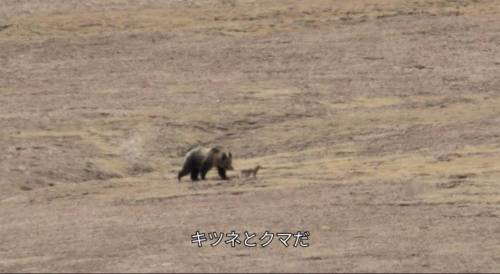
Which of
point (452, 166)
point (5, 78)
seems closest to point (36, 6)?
point (5, 78)

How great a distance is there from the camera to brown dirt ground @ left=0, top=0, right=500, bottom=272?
18359 mm

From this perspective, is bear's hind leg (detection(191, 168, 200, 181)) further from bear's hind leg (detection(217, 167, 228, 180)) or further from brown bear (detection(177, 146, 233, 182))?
bear's hind leg (detection(217, 167, 228, 180))

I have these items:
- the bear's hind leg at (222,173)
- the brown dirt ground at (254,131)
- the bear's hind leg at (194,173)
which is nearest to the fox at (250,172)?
the brown dirt ground at (254,131)

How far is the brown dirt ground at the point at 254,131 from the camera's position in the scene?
1836 cm

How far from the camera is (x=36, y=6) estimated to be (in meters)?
Answer: 45.8

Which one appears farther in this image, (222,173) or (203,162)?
(222,173)

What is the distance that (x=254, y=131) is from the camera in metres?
31.3

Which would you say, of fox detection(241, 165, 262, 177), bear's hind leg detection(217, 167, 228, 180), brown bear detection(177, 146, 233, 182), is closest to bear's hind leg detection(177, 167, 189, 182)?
brown bear detection(177, 146, 233, 182)

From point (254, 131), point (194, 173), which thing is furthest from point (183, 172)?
point (254, 131)

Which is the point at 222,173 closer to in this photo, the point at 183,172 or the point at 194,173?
the point at 194,173

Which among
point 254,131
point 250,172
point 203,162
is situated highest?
point 254,131

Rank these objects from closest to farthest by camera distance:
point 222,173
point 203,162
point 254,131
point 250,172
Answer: point 203,162
point 250,172
point 222,173
point 254,131

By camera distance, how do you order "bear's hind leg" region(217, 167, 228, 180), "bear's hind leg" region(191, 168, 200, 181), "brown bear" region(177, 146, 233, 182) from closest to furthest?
1. "brown bear" region(177, 146, 233, 182)
2. "bear's hind leg" region(191, 168, 200, 181)
3. "bear's hind leg" region(217, 167, 228, 180)

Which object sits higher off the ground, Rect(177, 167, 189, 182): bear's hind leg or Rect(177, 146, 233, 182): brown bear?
Rect(177, 146, 233, 182): brown bear
